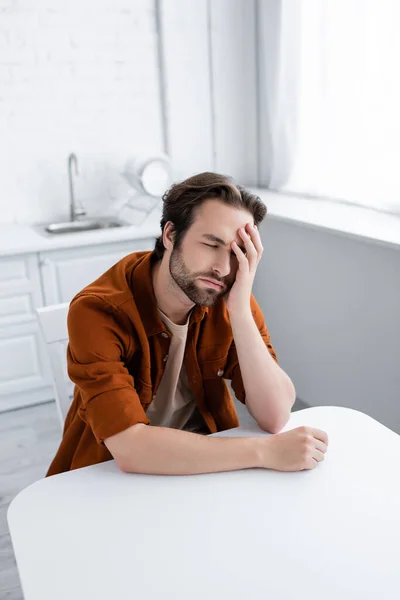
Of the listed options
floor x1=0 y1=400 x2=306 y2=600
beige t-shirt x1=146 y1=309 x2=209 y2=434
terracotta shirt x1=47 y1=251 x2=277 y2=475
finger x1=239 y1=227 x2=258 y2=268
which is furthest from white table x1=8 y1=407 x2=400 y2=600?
floor x1=0 y1=400 x2=306 y2=600

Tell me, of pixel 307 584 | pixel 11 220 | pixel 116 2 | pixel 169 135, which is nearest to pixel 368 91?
pixel 169 135

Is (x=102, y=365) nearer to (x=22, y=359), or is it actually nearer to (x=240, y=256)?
(x=240, y=256)

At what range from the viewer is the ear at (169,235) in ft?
4.21

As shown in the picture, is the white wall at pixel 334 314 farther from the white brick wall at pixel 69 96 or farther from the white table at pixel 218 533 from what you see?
the white table at pixel 218 533

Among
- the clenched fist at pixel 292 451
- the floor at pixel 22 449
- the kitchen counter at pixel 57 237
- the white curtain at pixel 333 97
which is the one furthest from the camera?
the kitchen counter at pixel 57 237

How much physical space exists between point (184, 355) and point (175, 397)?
13cm

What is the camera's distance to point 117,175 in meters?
3.30

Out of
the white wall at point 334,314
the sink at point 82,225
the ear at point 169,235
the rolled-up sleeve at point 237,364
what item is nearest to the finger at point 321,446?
the rolled-up sleeve at point 237,364

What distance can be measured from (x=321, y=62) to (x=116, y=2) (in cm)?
111

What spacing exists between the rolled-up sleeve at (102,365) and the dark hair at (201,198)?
0.72 ft

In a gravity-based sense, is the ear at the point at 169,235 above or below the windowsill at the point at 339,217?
above

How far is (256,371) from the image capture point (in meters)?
1.28

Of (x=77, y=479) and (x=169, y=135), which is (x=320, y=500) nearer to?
(x=77, y=479)

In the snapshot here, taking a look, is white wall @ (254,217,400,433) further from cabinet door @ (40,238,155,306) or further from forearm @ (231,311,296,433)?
forearm @ (231,311,296,433)
